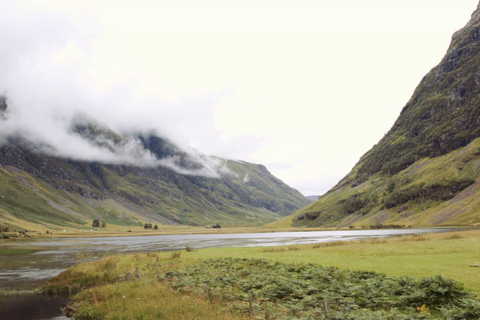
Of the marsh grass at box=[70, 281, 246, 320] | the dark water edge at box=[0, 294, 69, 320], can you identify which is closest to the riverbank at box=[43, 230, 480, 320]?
the marsh grass at box=[70, 281, 246, 320]

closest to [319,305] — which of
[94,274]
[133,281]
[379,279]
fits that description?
[379,279]

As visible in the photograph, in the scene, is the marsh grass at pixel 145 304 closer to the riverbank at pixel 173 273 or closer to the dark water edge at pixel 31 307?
the riverbank at pixel 173 273

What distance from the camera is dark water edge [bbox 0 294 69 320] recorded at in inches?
1185

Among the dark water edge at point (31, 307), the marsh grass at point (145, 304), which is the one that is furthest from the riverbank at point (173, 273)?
the dark water edge at point (31, 307)

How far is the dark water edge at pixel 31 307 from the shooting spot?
30094mm

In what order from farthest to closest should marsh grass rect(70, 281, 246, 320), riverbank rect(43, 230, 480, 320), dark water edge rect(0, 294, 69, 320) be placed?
1. dark water edge rect(0, 294, 69, 320)
2. riverbank rect(43, 230, 480, 320)
3. marsh grass rect(70, 281, 246, 320)

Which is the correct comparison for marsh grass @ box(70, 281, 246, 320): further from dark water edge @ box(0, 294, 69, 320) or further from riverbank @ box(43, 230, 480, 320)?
dark water edge @ box(0, 294, 69, 320)

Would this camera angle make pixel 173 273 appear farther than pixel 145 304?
Yes

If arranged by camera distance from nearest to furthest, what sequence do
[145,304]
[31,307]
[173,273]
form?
[145,304] → [31,307] → [173,273]

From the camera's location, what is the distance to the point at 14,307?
32.9 meters

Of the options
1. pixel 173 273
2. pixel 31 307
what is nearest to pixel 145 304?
pixel 173 273

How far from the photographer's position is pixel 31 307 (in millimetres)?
33188

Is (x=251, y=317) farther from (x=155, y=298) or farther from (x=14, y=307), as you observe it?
(x=14, y=307)

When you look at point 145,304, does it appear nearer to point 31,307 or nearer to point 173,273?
point 173,273
